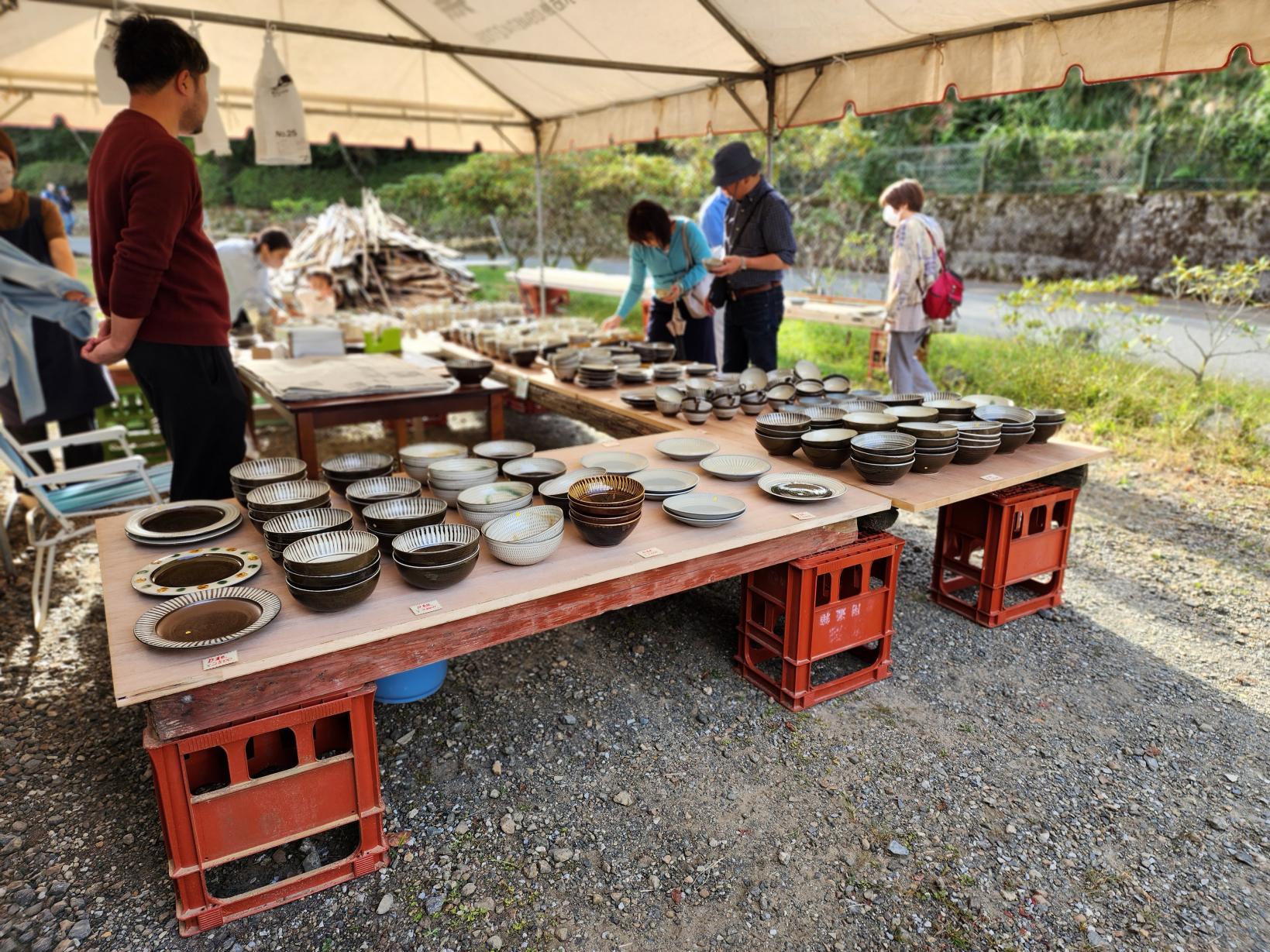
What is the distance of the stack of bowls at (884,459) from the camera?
2.54 m

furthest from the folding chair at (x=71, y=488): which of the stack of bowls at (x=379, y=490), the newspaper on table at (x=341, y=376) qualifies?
the stack of bowls at (x=379, y=490)

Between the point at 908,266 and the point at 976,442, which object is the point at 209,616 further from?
the point at 908,266

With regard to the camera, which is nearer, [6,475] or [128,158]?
[128,158]

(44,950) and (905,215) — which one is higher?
(905,215)

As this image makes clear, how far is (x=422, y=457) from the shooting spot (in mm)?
2600

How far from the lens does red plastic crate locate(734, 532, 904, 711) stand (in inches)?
95.3

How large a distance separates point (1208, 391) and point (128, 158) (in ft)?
22.2

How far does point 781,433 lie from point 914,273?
113 inches

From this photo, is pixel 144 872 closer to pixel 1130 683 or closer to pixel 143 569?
pixel 143 569

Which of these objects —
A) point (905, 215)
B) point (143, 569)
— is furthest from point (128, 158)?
point (905, 215)

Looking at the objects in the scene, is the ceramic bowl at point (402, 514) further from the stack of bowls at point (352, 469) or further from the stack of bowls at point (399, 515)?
the stack of bowls at point (352, 469)

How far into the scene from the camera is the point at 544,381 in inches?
164

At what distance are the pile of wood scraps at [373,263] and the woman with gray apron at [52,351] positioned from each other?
5.88 m

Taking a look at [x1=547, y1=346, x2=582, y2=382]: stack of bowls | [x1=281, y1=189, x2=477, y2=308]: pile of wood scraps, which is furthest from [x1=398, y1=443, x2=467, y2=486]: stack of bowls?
[x1=281, y1=189, x2=477, y2=308]: pile of wood scraps
